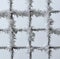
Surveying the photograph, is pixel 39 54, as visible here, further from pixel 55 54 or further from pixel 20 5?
pixel 20 5

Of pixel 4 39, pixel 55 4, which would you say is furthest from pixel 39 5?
pixel 4 39

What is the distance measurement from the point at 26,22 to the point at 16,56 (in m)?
0.11

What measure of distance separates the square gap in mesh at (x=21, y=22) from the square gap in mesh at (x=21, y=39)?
0.07 feet

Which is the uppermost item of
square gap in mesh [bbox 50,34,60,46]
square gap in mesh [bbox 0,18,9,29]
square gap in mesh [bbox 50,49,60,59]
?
square gap in mesh [bbox 0,18,9,29]

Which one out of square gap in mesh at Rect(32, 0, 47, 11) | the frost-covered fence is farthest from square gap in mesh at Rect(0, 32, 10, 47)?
square gap in mesh at Rect(32, 0, 47, 11)

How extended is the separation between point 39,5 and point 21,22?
8cm

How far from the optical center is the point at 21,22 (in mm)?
887

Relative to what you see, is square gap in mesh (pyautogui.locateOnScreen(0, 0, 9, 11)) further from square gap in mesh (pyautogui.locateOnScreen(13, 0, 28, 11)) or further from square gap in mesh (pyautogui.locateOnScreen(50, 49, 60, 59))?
square gap in mesh (pyautogui.locateOnScreen(50, 49, 60, 59))

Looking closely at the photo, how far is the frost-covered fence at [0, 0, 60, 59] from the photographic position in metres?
0.88

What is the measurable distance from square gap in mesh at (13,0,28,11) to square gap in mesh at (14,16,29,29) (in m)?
0.03

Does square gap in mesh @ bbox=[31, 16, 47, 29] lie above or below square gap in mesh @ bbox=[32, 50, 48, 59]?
above

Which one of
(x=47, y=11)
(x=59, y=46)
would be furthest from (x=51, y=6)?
(x=59, y=46)

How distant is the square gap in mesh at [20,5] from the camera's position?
879 mm

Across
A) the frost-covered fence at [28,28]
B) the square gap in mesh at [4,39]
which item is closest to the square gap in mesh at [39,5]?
the frost-covered fence at [28,28]
